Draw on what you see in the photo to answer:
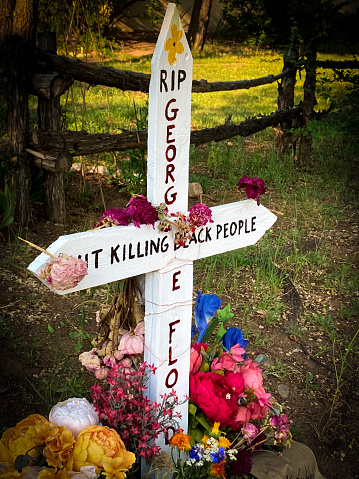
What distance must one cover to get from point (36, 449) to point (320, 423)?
4.73 feet

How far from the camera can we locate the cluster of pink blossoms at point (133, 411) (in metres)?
1.74

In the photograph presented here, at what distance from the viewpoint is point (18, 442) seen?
155cm

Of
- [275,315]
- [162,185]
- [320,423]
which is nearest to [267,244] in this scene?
[275,315]

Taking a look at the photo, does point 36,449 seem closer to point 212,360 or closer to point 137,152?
point 212,360

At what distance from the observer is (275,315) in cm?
317

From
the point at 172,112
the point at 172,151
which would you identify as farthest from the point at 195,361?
the point at 172,112

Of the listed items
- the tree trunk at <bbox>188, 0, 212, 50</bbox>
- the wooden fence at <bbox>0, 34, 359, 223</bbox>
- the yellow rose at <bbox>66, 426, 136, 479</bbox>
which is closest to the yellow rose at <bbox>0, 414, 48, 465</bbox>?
the yellow rose at <bbox>66, 426, 136, 479</bbox>

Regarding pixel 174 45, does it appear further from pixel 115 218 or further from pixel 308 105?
pixel 308 105

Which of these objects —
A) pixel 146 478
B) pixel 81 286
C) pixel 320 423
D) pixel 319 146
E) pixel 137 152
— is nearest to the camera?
pixel 81 286

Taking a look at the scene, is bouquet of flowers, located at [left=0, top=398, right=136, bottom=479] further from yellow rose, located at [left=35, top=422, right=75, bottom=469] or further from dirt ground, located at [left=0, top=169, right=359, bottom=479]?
dirt ground, located at [left=0, top=169, right=359, bottom=479]

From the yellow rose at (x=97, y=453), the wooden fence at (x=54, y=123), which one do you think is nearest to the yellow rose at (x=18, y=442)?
the yellow rose at (x=97, y=453)

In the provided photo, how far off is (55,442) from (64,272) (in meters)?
0.52

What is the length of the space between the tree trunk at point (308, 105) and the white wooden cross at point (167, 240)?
4075 millimetres

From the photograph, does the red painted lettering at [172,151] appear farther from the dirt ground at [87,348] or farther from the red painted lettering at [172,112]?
the dirt ground at [87,348]
